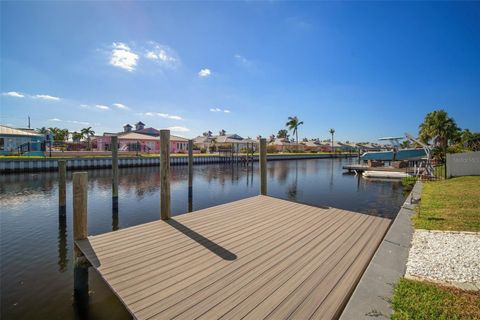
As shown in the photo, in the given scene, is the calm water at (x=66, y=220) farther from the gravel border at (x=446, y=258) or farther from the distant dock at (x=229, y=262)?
the gravel border at (x=446, y=258)

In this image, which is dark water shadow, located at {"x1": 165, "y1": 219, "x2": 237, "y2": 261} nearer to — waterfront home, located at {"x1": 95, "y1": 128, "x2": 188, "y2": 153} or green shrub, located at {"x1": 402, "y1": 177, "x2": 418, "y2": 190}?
green shrub, located at {"x1": 402, "y1": 177, "x2": 418, "y2": 190}

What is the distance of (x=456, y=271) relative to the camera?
13.6 ft

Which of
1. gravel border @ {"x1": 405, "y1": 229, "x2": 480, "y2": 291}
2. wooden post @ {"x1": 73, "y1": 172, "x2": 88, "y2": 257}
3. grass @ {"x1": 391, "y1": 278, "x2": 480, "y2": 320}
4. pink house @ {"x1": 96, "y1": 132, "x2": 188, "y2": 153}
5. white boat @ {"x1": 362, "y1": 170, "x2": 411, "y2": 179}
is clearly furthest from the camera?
pink house @ {"x1": 96, "y1": 132, "x2": 188, "y2": 153}

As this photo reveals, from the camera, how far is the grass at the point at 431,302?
9.57 feet

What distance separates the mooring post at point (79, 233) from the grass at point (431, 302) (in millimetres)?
5597

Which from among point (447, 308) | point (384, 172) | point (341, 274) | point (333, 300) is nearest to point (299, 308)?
point (333, 300)

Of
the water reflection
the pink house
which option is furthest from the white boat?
the pink house

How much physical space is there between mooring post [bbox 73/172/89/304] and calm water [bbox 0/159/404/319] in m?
0.28

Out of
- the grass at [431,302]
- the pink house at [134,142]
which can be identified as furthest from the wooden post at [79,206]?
the pink house at [134,142]

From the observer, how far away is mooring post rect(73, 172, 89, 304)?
16.1 feet

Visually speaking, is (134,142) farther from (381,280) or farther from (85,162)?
(381,280)

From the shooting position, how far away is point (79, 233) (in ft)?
16.6

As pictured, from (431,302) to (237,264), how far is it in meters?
2.81

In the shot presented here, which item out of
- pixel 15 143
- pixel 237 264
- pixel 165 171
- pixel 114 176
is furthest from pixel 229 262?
pixel 15 143
